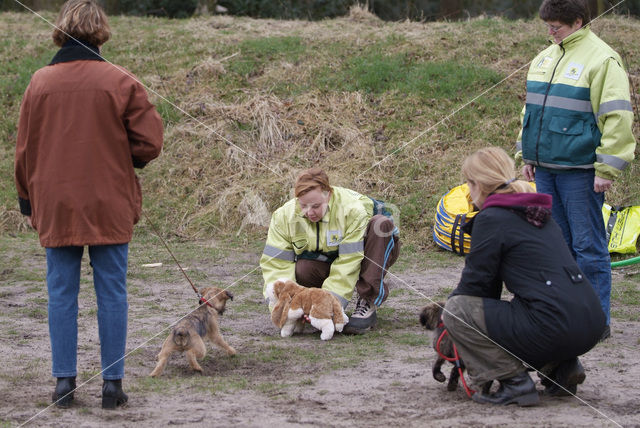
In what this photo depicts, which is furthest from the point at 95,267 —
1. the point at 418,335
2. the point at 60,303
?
the point at 418,335

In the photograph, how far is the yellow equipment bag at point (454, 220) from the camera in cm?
833

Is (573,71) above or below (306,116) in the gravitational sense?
above

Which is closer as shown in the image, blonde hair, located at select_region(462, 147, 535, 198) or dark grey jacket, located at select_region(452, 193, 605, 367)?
dark grey jacket, located at select_region(452, 193, 605, 367)

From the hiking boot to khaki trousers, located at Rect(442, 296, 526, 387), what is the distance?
5.53 ft

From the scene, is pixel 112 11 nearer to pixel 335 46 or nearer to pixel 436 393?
pixel 335 46

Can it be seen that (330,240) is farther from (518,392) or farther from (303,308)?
(518,392)

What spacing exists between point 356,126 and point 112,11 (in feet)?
35.3

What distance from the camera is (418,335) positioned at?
5.42 metres

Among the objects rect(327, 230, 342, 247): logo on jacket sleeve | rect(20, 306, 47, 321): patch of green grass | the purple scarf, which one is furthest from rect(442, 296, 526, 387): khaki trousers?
rect(20, 306, 47, 321): patch of green grass

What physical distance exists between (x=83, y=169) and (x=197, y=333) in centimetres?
138

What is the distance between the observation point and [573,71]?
5047 millimetres

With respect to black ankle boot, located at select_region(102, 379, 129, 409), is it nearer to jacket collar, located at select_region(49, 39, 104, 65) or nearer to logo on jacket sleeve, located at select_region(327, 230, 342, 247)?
jacket collar, located at select_region(49, 39, 104, 65)

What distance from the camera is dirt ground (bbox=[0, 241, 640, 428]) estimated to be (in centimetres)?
365

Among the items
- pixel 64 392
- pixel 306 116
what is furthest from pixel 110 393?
pixel 306 116
